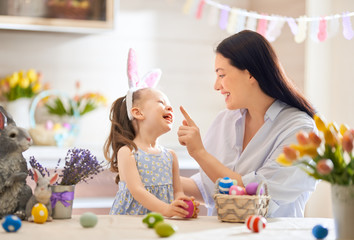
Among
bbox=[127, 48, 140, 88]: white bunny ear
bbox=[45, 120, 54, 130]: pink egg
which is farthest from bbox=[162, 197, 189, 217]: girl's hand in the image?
bbox=[45, 120, 54, 130]: pink egg

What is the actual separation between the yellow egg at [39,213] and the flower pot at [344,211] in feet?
2.49

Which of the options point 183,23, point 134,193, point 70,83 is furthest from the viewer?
point 183,23

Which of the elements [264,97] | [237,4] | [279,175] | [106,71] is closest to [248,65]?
[264,97]

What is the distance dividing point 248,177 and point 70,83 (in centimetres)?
228

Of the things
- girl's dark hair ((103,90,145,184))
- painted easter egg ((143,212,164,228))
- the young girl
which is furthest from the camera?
girl's dark hair ((103,90,145,184))

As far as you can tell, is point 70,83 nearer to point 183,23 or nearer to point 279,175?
point 183,23

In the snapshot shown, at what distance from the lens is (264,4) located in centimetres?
A: 397

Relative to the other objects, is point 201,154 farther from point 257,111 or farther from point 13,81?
point 13,81

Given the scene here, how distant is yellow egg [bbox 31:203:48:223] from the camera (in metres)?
1.46

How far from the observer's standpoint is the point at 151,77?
6.75 ft

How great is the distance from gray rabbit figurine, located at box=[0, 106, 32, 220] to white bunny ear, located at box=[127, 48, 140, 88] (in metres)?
0.57

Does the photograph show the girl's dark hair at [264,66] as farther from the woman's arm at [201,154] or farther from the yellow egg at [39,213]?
the yellow egg at [39,213]

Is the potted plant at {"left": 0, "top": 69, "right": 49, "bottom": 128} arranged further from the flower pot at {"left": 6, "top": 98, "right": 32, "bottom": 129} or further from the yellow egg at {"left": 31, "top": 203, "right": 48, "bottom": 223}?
the yellow egg at {"left": 31, "top": 203, "right": 48, "bottom": 223}

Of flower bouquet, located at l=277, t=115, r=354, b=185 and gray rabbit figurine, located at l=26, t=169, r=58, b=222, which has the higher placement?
flower bouquet, located at l=277, t=115, r=354, b=185
